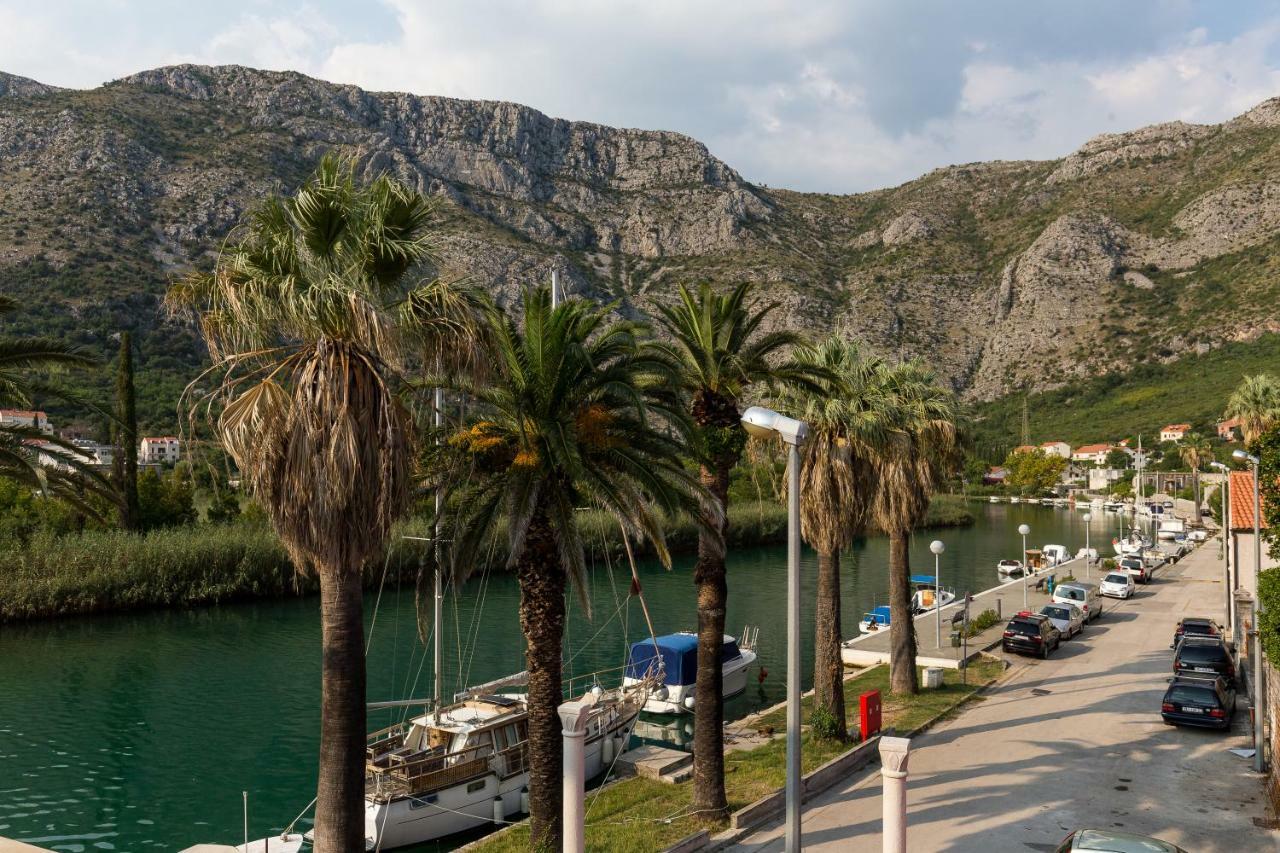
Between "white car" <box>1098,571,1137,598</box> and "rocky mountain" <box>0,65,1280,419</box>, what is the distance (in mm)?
77386

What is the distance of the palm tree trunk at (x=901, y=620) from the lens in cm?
2339

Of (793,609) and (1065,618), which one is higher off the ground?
(793,609)

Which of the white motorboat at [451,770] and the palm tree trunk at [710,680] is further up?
the palm tree trunk at [710,680]

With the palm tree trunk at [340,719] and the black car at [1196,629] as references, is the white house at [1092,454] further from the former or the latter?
the palm tree trunk at [340,719]

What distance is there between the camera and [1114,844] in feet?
34.2

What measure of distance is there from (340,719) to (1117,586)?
148 feet

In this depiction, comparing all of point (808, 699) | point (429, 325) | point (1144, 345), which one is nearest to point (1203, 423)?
point (1144, 345)

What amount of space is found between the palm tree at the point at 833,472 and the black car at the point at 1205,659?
37.5 ft

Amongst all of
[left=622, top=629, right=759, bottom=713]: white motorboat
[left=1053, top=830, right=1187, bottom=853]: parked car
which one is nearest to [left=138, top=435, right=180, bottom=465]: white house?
[left=622, top=629, right=759, bottom=713]: white motorboat

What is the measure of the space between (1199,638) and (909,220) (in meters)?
159

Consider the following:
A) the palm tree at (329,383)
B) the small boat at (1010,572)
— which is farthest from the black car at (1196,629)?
the palm tree at (329,383)

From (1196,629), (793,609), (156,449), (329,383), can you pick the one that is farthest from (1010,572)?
(156,449)

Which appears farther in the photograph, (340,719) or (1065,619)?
(1065,619)

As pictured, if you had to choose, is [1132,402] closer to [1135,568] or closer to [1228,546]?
[1135,568]
